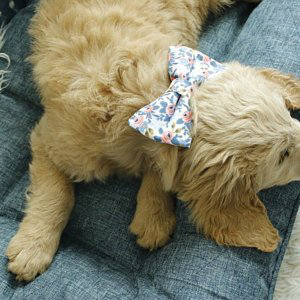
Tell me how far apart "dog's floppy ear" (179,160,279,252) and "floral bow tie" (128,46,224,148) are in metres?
0.22

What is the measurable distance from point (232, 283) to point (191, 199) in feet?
1.29

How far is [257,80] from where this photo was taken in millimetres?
1719

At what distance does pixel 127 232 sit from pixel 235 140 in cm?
78

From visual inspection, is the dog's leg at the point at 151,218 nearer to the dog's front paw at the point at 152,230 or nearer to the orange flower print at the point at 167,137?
the dog's front paw at the point at 152,230

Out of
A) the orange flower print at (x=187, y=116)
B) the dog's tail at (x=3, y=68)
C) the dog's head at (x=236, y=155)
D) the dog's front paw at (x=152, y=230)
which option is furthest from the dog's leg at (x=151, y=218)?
the dog's tail at (x=3, y=68)

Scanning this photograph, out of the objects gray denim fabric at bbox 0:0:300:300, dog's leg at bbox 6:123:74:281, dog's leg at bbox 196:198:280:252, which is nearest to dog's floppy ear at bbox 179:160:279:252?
dog's leg at bbox 196:198:280:252

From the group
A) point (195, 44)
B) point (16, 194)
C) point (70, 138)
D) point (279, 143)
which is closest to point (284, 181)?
point (279, 143)

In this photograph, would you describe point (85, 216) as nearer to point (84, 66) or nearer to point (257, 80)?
point (84, 66)

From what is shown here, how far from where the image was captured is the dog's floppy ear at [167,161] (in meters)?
1.65

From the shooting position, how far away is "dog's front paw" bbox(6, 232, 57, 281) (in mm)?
1999

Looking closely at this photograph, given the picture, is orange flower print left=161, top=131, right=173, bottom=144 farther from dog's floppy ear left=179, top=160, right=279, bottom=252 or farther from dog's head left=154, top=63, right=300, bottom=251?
dog's floppy ear left=179, top=160, right=279, bottom=252

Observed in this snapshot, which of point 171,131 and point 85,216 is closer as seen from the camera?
point 171,131

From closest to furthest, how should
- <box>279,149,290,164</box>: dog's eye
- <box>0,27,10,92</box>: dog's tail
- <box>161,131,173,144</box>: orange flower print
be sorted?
<box>161,131,173,144</box>: orange flower print → <box>279,149,290,164</box>: dog's eye → <box>0,27,10,92</box>: dog's tail

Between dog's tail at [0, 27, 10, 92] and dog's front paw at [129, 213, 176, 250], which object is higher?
dog's tail at [0, 27, 10, 92]
